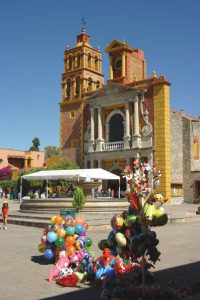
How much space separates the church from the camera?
104 feet

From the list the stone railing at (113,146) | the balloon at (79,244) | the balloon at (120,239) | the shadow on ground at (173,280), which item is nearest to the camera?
the shadow on ground at (173,280)

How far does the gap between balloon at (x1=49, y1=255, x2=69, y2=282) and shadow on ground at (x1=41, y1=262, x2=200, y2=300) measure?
2.19 ft

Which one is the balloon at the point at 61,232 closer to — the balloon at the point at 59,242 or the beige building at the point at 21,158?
the balloon at the point at 59,242

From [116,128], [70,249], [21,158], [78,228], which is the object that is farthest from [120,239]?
[21,158]

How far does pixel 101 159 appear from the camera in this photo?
115 feet

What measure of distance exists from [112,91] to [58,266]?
94.0ft

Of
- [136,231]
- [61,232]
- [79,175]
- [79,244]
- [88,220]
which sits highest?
[79,175]

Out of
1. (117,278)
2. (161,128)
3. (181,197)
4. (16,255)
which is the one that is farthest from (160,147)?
(117,278)

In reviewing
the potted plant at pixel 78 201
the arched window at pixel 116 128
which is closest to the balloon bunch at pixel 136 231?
the potted plant at pixel 78 201

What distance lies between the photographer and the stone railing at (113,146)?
3381cm

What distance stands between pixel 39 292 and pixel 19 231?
821cm

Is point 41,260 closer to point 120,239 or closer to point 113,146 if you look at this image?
point 120,239

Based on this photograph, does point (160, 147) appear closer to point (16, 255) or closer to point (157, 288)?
point (16, 255)

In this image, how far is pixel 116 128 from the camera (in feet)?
115
